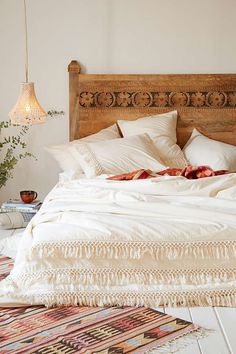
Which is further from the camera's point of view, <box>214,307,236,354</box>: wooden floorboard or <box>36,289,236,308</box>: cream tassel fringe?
<box>36,289,236,308</box>: cream tassel fringe

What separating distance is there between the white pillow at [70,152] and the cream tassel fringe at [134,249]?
1701 millimetres

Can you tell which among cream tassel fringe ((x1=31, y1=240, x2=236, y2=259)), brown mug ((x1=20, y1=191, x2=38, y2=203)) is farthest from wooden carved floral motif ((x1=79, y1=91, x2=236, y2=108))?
cream tassel fringe ((x1=31, y1=240, x2=236, y2=259))

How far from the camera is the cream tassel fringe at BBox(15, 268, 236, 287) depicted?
3367 mm

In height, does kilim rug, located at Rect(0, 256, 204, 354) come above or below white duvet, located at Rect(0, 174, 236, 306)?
below

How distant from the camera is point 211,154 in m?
5.11

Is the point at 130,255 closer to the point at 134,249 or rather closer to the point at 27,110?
the point at 134,249

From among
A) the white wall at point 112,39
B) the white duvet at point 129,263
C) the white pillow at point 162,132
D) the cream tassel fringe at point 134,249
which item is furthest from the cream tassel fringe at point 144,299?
the white wall at point 112,39

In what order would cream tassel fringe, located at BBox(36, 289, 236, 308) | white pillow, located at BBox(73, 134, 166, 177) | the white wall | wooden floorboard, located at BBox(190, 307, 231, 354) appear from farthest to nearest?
1. the white wall
2. white pillow, located at BBox(73, 134, 166, 177)
3. cream tassel fringe, located at BBox(36, 289, 236, 308)
4. wooden floorboard, located at BBox(190, 307, 231, 354)

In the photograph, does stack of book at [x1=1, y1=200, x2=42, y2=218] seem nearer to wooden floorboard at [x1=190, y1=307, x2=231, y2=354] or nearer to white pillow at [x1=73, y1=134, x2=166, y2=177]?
white pillow at [x1=73, y1=134, x2=166, y2=177]

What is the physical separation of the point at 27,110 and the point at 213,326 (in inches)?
98.3

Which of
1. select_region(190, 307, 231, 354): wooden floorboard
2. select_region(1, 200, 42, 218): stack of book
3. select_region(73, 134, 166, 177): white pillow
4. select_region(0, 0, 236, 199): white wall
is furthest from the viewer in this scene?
select_region(0, 0, 236, 199): white wall

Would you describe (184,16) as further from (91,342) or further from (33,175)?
(91,342)

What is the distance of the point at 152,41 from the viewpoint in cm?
551

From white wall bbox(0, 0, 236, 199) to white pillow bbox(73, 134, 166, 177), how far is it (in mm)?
760
